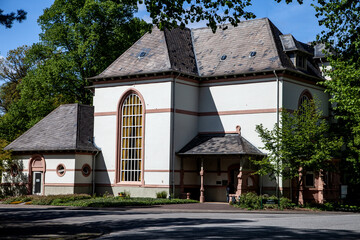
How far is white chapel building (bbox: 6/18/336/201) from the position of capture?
37.0 metres

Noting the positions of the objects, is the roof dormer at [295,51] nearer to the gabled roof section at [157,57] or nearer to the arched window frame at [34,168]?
the gabled roof section at [157,57]

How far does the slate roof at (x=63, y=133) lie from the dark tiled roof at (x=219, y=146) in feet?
24.5

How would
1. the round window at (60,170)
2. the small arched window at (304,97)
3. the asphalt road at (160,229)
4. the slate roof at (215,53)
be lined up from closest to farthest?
the asphalt road at (160,229)
the slate roof at (215,53)
the small arched window at (304,97)
the round window at (60,170)

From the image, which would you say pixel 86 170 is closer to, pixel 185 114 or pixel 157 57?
pixel 185 114

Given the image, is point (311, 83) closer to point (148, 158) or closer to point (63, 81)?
point (148, 158)

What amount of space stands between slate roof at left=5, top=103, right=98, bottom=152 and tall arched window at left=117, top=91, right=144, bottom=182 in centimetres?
246

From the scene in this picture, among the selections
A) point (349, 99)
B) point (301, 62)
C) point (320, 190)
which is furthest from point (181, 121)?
point (349, 99)

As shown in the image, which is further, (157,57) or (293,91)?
(157,57)

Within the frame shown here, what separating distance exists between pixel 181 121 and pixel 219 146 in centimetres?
332

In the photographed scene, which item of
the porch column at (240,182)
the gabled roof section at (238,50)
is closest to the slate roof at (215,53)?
the gabled roof section at (238,50)

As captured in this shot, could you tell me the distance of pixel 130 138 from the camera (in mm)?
39156

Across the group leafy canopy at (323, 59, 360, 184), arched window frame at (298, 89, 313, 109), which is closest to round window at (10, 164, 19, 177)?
arched window frame at (298, 89, 313, 109)

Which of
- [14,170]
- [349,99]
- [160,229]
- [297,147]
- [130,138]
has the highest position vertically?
[349,99]

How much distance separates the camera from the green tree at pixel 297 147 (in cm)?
3209
